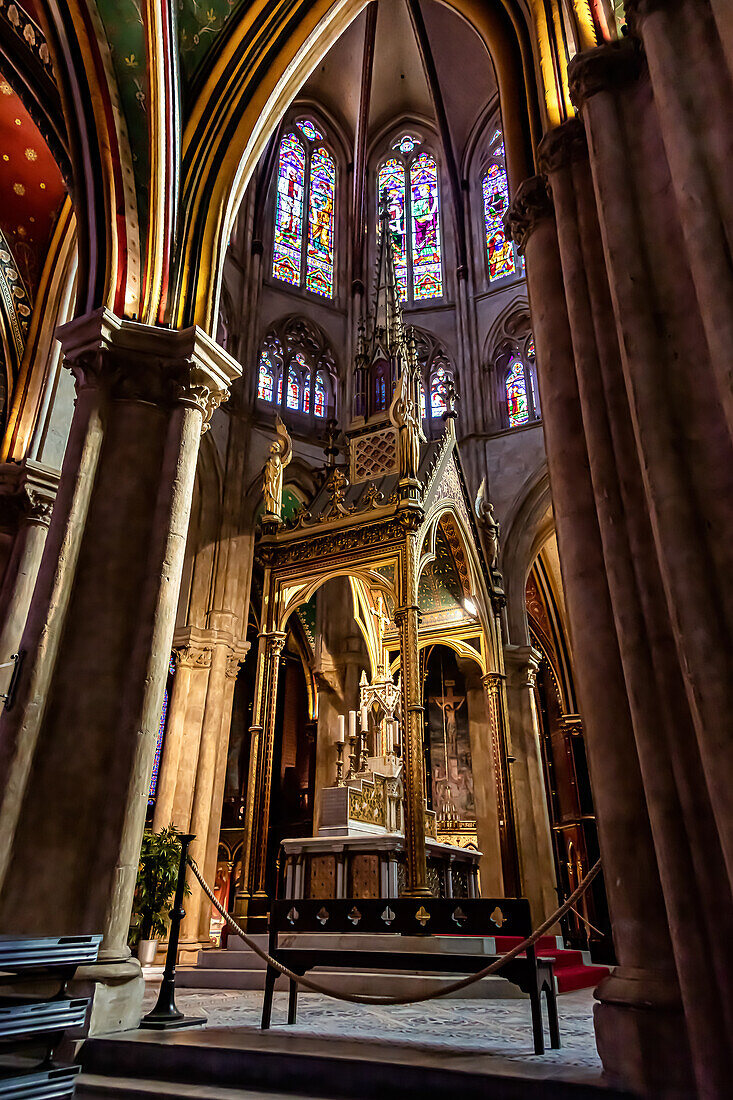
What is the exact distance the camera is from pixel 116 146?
6191 mm

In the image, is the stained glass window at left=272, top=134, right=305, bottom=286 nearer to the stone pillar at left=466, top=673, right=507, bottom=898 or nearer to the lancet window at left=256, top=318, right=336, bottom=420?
the lancet window at left=256, top=318, right=336, bottom=420

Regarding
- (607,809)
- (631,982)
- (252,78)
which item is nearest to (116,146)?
(252,78)

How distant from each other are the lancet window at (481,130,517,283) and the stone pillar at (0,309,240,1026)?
1223cm

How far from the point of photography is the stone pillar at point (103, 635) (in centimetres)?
397

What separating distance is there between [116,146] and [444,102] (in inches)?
552

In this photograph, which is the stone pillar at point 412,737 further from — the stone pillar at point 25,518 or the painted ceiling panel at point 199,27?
the painted ceiling panel at point 199,27

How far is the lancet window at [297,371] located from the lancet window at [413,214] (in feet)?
8.45

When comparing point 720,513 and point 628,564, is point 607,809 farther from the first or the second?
point 720,513

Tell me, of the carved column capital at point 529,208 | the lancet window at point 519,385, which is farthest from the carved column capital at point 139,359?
the lancet window at point 519,385

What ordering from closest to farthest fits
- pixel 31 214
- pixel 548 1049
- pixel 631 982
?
pixel 631 982, pixel 548 1049, pixel 31 214

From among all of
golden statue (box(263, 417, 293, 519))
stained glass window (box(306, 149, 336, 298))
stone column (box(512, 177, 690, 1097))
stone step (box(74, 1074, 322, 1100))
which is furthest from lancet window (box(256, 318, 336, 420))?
stone step (box(74, 1074, 322, 1100))

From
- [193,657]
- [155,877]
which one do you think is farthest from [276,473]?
[155,877]

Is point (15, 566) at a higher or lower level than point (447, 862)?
higher

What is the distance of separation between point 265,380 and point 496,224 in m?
6.75
